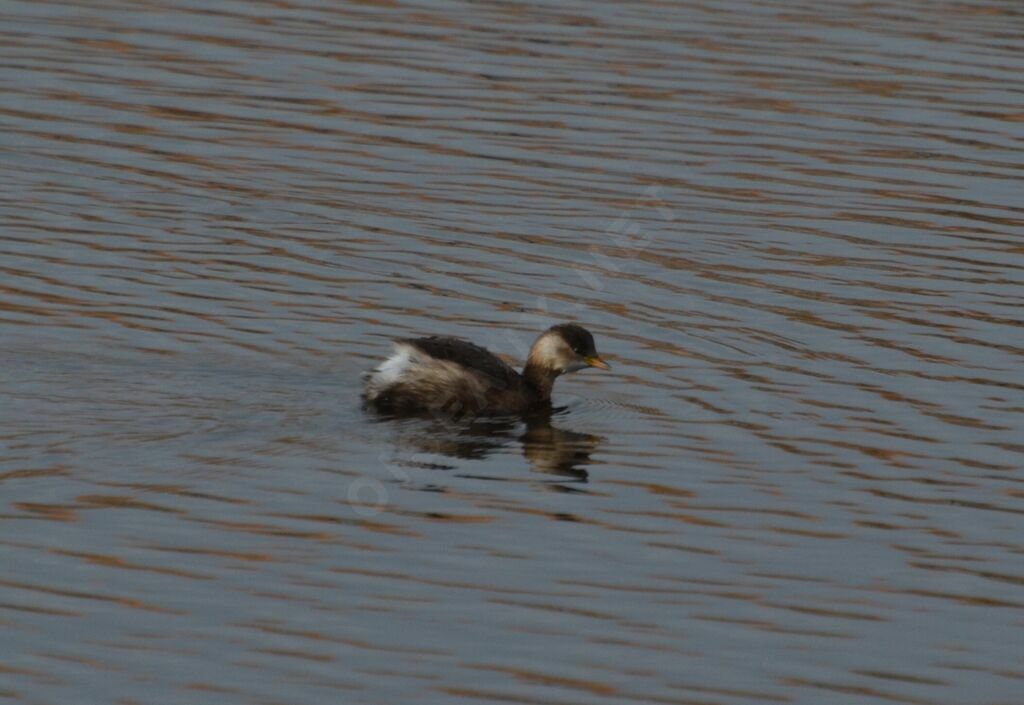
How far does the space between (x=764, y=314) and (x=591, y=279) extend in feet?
5.32

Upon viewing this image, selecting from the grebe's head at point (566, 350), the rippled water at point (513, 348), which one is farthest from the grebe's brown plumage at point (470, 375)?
the rippled water at point (513, 348)

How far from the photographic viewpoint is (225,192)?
17.8 m

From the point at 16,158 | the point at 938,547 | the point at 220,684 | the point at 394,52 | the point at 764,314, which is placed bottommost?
the point at 220,684

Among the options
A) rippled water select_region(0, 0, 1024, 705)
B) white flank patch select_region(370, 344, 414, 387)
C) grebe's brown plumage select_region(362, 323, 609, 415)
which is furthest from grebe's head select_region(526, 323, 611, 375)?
white flank patch select_region(370, 344, 414, 387)

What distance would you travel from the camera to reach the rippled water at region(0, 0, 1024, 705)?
869cm

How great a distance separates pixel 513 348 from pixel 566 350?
4.72 ft

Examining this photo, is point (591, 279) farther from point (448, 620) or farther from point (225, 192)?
point (448, 620)

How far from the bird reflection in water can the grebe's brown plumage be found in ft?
0.35

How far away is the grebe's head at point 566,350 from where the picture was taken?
1318 centimetres

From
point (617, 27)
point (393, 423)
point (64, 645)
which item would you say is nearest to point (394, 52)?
point (617, 27)

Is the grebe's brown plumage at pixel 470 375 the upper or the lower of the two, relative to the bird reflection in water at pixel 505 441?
upper

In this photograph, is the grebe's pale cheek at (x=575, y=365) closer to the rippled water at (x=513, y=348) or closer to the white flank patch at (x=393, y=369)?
the rippled water at (x=513, y=348)

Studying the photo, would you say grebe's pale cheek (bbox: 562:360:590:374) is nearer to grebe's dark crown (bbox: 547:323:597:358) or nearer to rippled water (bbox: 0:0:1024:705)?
grebe's dark crown (bbox: 547:323:597:358)

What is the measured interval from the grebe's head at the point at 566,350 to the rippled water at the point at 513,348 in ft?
0.98
